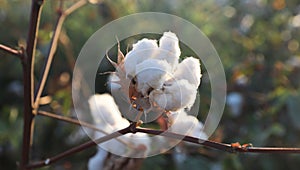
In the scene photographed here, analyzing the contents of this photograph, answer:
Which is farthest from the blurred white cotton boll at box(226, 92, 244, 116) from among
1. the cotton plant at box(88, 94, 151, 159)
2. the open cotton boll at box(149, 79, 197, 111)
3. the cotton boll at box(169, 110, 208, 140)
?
the open cotton boll at box(149, 79, 197, 111)

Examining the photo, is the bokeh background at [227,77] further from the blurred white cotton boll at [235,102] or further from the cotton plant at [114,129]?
the cotton plant at [114,129]

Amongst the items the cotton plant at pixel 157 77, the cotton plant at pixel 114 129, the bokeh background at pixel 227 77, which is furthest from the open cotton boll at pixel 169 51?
the bokeh background at pixel 227 77

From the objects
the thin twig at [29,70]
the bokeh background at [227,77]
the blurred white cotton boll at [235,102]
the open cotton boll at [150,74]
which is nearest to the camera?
the open cotton boll at [150,74]

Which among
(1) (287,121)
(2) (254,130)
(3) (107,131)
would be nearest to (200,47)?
(3) (107,131)

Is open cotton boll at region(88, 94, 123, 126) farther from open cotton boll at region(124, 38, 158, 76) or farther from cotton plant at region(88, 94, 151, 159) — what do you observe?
open cotton boll at region(124, 38, 158, 76)

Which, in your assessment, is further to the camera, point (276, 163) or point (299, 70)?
point (299, 70)

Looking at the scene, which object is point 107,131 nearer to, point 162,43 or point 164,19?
point 162,43
